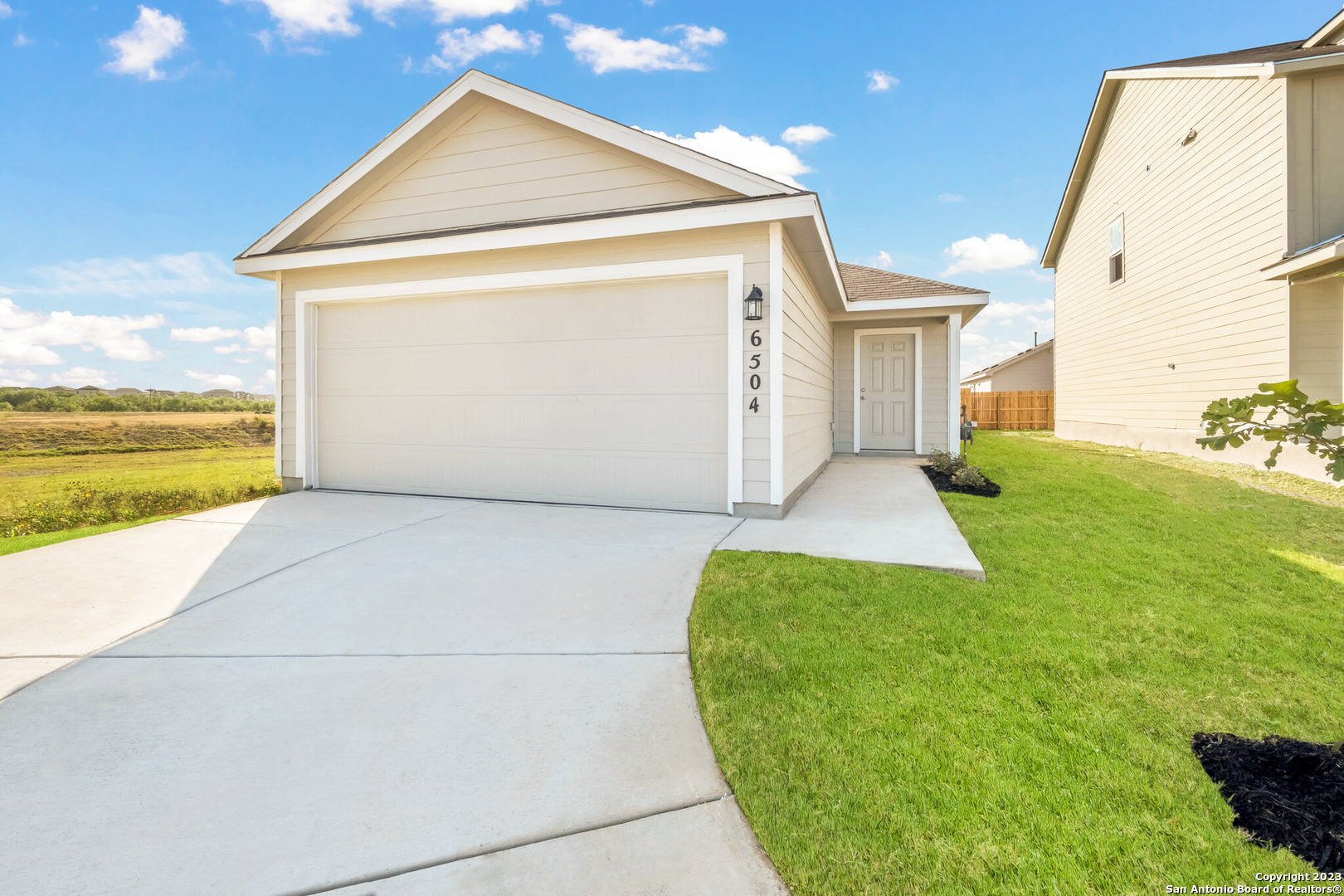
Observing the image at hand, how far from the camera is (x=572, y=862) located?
4.88 feet

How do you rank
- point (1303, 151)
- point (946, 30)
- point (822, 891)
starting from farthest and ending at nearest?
point (946, 30)
point (1303, 151)
point (822, 891)

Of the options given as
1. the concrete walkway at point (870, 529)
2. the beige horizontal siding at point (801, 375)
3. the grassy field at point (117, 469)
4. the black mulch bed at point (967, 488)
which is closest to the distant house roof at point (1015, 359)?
the beige horizontal siding at point (801, 375)

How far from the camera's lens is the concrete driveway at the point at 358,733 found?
1.49 meters

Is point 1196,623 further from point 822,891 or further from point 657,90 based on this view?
point 657,90

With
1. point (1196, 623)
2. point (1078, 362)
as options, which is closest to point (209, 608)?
point (1196, 623)

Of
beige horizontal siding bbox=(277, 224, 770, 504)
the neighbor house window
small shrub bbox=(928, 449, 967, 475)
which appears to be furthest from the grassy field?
the neighbor house window

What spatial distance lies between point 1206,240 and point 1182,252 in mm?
731

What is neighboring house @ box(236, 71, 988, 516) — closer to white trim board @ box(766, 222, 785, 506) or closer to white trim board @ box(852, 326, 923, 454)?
white trim board @ box(766, 222, 785, 506)

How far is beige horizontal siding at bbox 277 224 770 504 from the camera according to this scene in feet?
17.7

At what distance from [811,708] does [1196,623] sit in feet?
8.40

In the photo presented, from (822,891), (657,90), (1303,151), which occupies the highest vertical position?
(657,90)

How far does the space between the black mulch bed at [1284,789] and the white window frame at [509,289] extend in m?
A: 3.78

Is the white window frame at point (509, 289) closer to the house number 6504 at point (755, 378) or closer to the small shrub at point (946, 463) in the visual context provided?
the house number 6504 at point (755, 378)

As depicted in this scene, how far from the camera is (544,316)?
6121 mm
